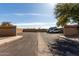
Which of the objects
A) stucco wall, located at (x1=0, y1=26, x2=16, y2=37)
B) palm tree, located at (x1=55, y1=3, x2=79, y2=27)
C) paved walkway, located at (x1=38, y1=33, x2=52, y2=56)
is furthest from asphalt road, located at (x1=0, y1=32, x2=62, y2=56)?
palm tree, located at (x1=55, y1=3, x2=79, y2=27)

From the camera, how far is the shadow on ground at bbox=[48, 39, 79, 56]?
32.3 ft

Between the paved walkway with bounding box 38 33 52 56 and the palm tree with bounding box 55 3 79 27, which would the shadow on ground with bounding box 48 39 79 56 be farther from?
the palm tree with bounding box 55 3 79 27

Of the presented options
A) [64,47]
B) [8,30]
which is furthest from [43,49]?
[8,30]

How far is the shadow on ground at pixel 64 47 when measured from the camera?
984cm

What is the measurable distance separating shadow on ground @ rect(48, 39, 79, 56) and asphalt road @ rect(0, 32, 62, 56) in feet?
0.32

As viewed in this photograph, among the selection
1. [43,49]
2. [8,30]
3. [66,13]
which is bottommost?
[43,49]

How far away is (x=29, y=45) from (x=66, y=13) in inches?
32.4

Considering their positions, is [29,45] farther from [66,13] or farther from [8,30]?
[66,13]

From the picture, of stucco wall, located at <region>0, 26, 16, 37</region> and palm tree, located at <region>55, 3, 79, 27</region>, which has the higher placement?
palm tree, located at <region>55, 3, 79, 27</region>

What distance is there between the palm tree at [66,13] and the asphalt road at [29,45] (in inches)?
11.0

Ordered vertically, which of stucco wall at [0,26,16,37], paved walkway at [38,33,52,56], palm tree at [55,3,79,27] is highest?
palm tree at [55,3,79,27]

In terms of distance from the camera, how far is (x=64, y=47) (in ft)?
32.4

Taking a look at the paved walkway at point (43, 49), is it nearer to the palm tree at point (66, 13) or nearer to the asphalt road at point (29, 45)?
the asphalt road at point (29, 45)

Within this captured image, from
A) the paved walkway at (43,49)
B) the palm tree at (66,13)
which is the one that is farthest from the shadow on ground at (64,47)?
the palm tree at (66,13)
